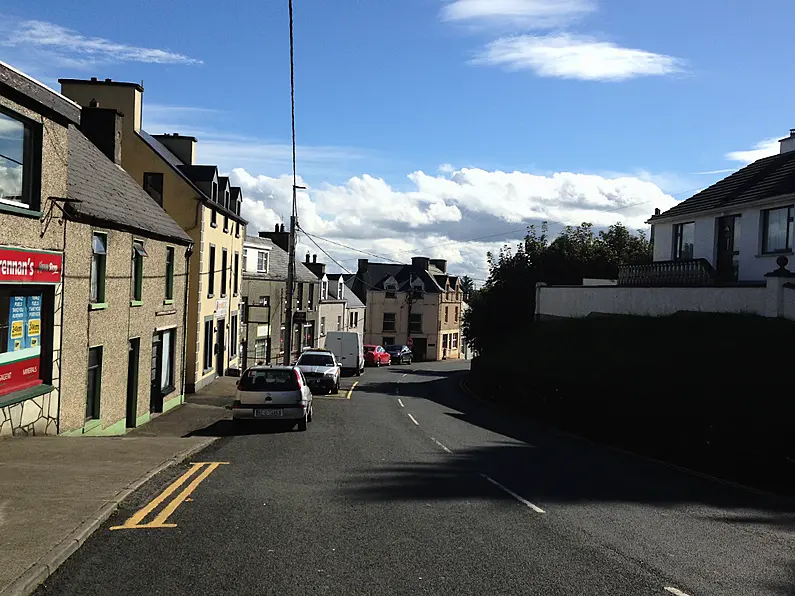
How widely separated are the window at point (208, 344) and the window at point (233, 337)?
407cm

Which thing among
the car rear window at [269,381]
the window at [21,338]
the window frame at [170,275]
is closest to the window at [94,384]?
the window at [21,338]

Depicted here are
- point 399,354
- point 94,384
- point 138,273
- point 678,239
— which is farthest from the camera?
point 399,354

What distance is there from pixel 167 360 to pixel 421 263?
62.1 meters

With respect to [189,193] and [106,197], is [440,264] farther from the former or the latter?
[106,197]

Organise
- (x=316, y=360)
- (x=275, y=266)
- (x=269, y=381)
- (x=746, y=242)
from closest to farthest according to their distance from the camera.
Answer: (x=269, y=381)
(x=746, y=242)
(x=316, y=360)
(x=275, y=266)

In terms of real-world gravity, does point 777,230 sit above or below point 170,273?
above

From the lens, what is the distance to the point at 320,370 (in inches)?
1278

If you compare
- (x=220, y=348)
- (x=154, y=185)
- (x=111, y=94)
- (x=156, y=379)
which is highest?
(x=111, y=94)

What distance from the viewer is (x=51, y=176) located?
45.5ft

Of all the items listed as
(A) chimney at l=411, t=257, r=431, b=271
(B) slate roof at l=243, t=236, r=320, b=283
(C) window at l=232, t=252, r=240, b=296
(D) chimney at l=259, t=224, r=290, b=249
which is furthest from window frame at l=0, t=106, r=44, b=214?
(A) chimney at l=411, t=257, r=431, b=271

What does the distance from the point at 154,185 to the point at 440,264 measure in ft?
200

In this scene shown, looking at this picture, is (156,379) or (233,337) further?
(233,337)

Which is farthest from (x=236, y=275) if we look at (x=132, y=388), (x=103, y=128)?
(x=132, y=388)

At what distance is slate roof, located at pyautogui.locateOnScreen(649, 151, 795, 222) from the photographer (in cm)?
2583
